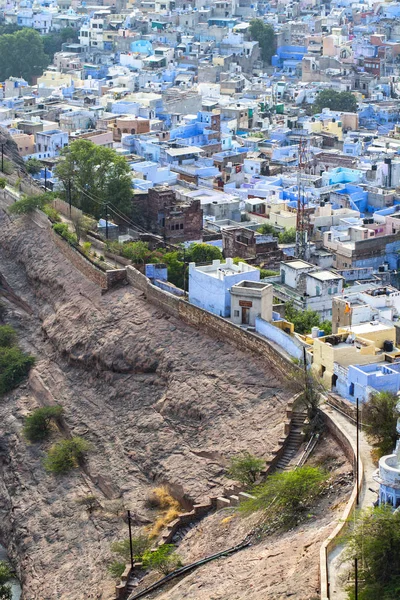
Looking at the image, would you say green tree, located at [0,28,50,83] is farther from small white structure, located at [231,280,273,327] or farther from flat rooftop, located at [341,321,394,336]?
flat rooftop, located at [341,321,394,336]

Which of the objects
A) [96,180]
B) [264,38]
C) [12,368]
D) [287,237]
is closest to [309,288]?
[287,237]

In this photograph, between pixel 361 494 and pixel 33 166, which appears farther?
pixel 33 166

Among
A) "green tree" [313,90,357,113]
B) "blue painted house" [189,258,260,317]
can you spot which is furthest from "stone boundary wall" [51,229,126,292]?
"green tree" [313,90,357,113]

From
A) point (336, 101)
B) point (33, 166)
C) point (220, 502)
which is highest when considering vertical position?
point (33, 166)

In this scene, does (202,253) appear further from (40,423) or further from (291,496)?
(291,496)

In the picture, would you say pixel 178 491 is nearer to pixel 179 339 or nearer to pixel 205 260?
pixel 179 339

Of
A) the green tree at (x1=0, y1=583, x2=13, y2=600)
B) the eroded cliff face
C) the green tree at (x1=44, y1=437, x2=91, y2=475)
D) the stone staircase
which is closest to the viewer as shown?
the stone staircase

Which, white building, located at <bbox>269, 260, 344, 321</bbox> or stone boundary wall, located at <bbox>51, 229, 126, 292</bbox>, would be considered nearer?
stone boundary wall, located at <bbox>51, 229, 126, 292</bbox>
